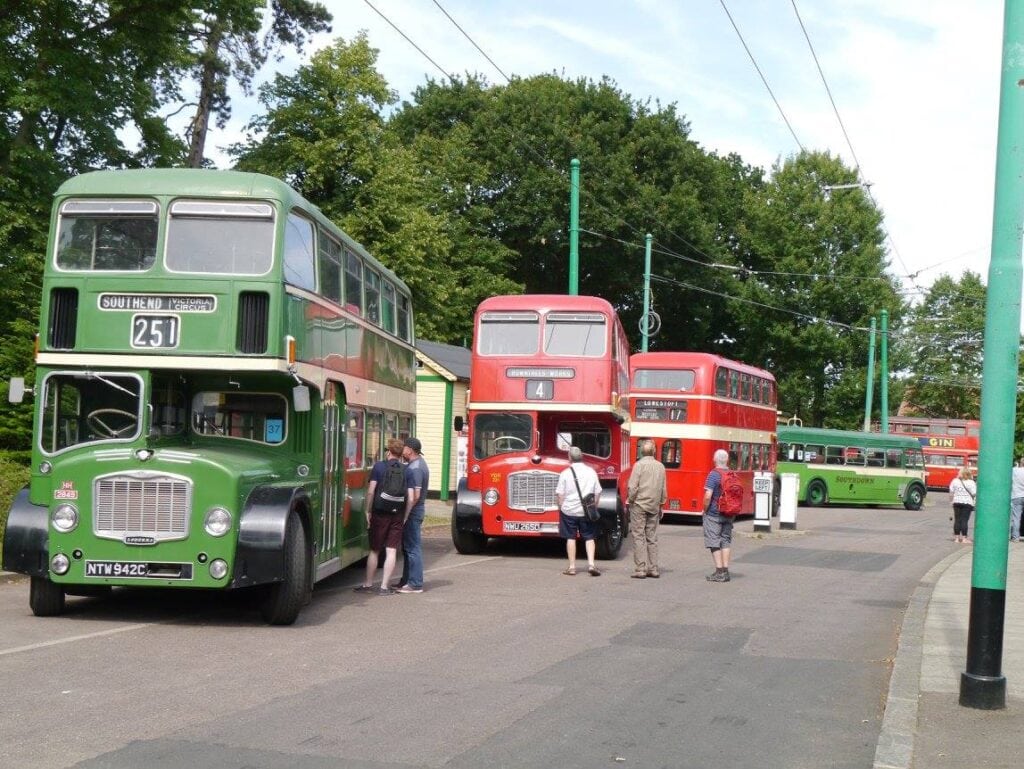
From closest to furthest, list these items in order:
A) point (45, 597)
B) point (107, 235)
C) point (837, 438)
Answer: point (45, 597)
point (107, 235)
point (837, 438)

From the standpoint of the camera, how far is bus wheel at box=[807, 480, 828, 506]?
47.0 metres

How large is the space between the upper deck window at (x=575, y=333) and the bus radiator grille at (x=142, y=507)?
10.2m

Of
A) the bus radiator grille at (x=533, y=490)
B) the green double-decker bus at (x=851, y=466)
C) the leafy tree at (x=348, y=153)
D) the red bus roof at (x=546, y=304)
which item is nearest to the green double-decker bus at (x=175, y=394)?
the bus radiator grille at (x=533, y=490)

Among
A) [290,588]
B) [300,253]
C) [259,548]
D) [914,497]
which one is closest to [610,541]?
[300,253]

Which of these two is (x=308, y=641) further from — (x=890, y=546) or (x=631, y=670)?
(x=890, y=546)

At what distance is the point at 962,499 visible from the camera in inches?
1130

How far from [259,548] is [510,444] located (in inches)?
383

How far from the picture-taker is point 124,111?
3162 centimetres

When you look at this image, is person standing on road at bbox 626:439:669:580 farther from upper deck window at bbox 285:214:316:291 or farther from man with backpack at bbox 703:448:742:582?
upper deck window at bbox 285:214:316:291

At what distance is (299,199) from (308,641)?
4.58m

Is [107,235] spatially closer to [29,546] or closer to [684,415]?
[29,546]

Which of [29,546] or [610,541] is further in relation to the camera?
[610,541]

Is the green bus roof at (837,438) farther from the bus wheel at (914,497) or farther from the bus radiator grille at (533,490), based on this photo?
the bus radiator grille at (533,490)

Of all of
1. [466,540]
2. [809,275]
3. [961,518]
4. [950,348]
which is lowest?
[466,540]
